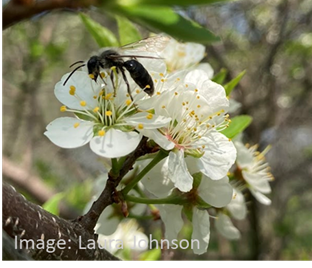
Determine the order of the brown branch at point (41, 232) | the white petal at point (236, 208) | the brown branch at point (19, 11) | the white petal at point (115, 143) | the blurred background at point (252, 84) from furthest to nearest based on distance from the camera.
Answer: the blurred background at point (252, 84) < the white petal at point (236, 208) < the white petal at point (115, 143) < the brown branch at point (41, 232) < the brown branch at point (19, 11)

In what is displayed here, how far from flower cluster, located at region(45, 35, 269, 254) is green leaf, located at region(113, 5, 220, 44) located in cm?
28

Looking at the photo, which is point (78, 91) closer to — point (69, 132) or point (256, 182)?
point (69, 132)

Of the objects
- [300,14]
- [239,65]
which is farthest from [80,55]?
[300,14]

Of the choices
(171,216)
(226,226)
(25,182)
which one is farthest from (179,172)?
(25,182)

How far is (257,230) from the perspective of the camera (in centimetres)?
Result: 310

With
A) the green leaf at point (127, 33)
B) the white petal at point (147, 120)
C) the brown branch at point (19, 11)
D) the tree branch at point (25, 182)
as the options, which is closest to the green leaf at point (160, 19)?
the brown branch at point (19, 11)

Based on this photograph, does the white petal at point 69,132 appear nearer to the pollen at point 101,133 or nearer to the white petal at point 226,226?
the pollen at point 101,133

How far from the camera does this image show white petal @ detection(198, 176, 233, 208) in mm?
929

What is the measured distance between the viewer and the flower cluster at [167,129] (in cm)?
84

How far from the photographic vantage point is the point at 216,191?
0.94 meters

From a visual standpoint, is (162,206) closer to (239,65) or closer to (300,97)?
(300,97)

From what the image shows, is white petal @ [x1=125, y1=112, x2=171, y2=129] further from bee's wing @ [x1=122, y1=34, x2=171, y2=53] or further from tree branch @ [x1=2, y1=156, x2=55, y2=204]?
tree branch @ [x1=2, y1=156, x2=55, y2=204]

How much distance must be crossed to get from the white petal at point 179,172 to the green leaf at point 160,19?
0.33m

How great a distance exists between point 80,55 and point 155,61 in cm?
447
